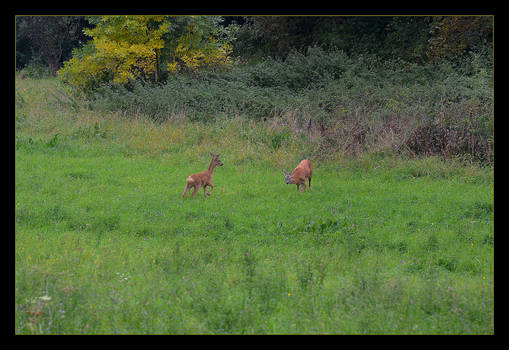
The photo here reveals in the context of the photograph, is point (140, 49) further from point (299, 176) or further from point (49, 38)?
point (299, 176)

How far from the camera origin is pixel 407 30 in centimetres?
2942

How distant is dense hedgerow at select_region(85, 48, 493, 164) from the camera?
51.6 ft

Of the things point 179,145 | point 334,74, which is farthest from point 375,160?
point 334,74

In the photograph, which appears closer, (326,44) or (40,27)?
(40,27)

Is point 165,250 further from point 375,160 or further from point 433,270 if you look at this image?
point 375,160

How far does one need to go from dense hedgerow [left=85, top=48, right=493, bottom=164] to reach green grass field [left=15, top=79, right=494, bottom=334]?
4.52 ft

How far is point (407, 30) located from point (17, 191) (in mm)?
23719

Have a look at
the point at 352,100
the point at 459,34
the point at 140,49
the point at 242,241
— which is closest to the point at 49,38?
the point at 140,49

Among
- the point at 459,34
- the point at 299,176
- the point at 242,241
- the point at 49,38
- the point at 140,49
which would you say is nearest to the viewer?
the point at 242,241

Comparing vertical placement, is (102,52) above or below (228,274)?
above

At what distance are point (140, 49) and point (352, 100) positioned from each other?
980 centimetres

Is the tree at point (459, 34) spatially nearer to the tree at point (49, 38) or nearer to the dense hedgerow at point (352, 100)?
the dense hedgerow at point (352, 100)

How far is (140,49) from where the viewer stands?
2381 cm

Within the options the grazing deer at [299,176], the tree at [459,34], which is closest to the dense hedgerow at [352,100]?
the tree at [459,34]
